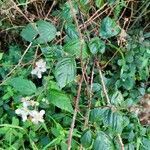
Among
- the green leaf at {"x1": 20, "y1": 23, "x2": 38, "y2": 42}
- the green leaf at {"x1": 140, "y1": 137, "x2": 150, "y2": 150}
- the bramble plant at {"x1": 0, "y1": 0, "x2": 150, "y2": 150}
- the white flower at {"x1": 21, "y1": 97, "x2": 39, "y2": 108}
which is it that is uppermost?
the green leaf at {"x1": 20, "y1": 23, "x2": 38, "y2": 42}

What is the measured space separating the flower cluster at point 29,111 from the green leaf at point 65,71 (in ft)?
1.19

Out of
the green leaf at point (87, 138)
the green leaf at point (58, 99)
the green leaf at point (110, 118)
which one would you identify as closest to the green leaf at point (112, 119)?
the green leaf at point (110, 118)

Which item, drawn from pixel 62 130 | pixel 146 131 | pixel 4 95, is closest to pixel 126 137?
pixel 146 131

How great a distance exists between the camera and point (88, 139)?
1.32 metres

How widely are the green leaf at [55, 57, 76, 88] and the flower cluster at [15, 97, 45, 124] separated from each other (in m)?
0.36

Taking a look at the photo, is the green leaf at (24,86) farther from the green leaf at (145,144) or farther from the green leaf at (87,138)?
the green leaf at (145,144)

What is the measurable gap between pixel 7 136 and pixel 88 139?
0.56 metres

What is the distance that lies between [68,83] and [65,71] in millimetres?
553

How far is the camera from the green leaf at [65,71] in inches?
47.9

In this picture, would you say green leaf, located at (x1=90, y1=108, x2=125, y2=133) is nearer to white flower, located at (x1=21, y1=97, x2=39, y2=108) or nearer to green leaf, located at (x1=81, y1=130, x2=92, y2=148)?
green leaf, located at (x1=81, y1=130, x2=92, y2=148)

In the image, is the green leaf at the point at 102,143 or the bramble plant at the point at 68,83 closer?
the green leaf at the point at 102,143

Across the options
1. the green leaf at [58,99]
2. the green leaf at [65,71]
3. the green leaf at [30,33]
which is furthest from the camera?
the green leaf at [58,99]

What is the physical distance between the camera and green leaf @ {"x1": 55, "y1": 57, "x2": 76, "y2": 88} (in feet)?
3.99

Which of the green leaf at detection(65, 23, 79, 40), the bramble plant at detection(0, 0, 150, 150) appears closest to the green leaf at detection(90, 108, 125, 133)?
the bramble plant at detection(0, 0, 150, 150)
